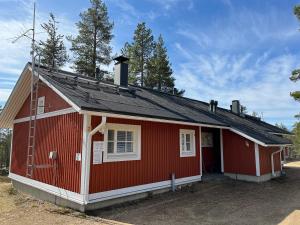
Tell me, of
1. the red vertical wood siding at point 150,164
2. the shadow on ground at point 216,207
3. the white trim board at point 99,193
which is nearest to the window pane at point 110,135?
the red vertical wood siding at point 150,164

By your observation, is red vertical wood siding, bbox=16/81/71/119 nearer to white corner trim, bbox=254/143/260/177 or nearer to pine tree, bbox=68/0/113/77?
white corner trim, bbox=254/143/260/177

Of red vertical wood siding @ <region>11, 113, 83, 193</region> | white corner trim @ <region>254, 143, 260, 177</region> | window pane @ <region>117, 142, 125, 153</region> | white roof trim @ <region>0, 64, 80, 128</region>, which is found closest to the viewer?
red vertical wood siding @ <region>11, 113, 83, 193</region>

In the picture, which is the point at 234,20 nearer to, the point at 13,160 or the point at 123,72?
the point at 123,72

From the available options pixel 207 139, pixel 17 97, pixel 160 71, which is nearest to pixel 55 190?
pixel 17 97

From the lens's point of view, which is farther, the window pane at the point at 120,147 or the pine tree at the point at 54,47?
the pine tree at the point at 54,47

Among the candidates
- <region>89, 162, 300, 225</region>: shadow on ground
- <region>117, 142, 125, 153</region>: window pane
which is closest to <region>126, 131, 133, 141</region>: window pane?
<region>117, 142, 125, 153</region>: window pane

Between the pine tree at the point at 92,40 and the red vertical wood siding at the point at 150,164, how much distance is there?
1771cm

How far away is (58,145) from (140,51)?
25.3 m

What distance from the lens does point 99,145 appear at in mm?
7902

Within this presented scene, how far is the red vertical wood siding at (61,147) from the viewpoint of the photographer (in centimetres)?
793

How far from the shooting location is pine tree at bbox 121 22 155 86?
31.9 meters

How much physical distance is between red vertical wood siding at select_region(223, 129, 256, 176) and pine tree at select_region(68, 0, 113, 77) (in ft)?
55.4

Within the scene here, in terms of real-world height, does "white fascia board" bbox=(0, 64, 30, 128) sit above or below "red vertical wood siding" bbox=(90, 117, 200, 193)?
above

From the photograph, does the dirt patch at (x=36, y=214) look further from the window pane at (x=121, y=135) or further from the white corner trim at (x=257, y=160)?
the white corner trim at (x=257, y=160)
